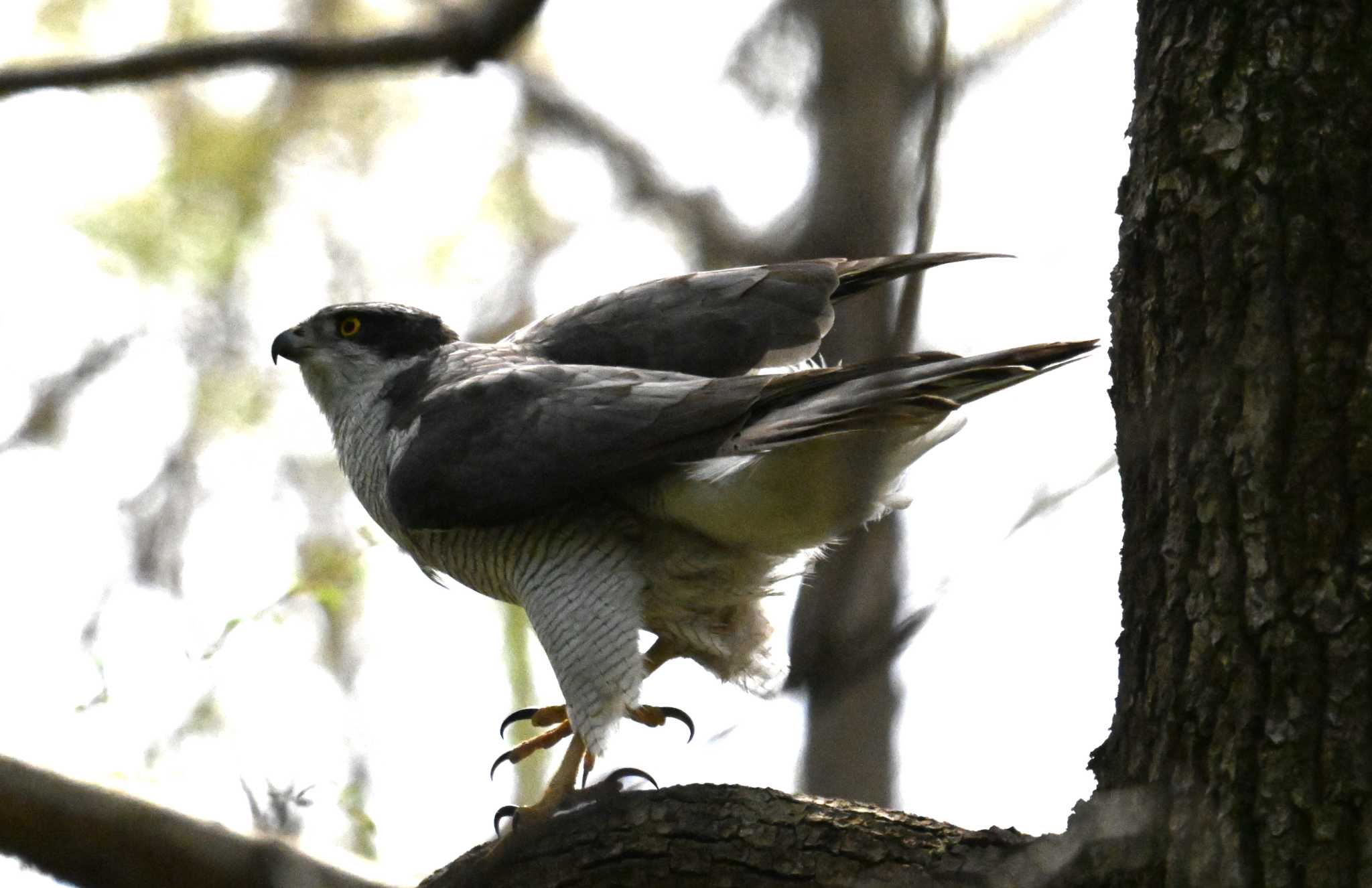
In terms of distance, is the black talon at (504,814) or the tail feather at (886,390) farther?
the black talon at (504,814)

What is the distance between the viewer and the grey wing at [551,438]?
424cm

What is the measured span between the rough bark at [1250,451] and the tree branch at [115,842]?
258cm

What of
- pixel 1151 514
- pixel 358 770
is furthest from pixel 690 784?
pixel 358 770

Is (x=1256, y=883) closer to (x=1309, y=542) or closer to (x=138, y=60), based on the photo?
(x=1309, y=542)

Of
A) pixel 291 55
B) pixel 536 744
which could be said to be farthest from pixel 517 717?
pixel 291 55

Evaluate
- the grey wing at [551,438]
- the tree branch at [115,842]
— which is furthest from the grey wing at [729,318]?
the tree branch at [115,842]

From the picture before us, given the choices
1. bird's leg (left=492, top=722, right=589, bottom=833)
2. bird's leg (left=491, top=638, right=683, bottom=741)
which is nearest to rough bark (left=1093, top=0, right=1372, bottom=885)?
bird's leg (left=492, top=722, right=589, bottom=833)

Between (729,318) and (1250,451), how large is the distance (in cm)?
224

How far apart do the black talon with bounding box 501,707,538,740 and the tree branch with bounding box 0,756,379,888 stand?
84 centimetres

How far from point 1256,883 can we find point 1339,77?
1.54 m

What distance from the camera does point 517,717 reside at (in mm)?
4875

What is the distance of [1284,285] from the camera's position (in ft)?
8.96

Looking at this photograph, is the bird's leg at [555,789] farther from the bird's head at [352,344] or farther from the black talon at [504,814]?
the bird's head at [352,344]

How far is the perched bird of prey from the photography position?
4039 mm
